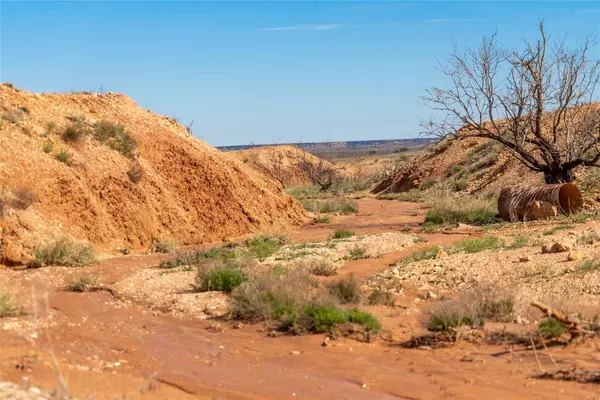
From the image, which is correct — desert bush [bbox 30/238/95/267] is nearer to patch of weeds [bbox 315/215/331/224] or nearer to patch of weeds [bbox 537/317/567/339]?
patch of weeds [bbox 537/317/567/339]

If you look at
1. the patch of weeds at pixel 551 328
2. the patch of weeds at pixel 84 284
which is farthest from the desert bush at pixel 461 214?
the patch of weeds at pixel 551 328

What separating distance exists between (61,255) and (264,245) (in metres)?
3.77

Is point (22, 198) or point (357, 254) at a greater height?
point (22, 198)

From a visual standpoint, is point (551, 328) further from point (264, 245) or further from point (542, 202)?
point (542, 202)

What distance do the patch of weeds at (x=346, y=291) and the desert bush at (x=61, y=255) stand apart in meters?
5.07

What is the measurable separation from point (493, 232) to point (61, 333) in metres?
10.4

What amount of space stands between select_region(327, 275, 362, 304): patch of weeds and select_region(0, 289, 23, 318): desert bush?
361 cm

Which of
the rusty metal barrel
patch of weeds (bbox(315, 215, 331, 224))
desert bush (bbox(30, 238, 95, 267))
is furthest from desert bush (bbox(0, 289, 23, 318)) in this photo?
patch of weeds (bbox(315, 215, 331, 224))

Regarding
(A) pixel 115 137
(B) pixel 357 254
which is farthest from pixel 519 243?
(A) pixel 115 137

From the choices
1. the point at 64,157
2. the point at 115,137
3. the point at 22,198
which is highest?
the point at 115,137

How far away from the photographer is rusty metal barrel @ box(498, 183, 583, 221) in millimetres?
17188

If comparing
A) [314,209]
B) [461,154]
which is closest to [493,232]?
[314,209]

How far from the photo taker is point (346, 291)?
930 cm

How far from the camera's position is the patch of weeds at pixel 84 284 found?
10.4 metres
